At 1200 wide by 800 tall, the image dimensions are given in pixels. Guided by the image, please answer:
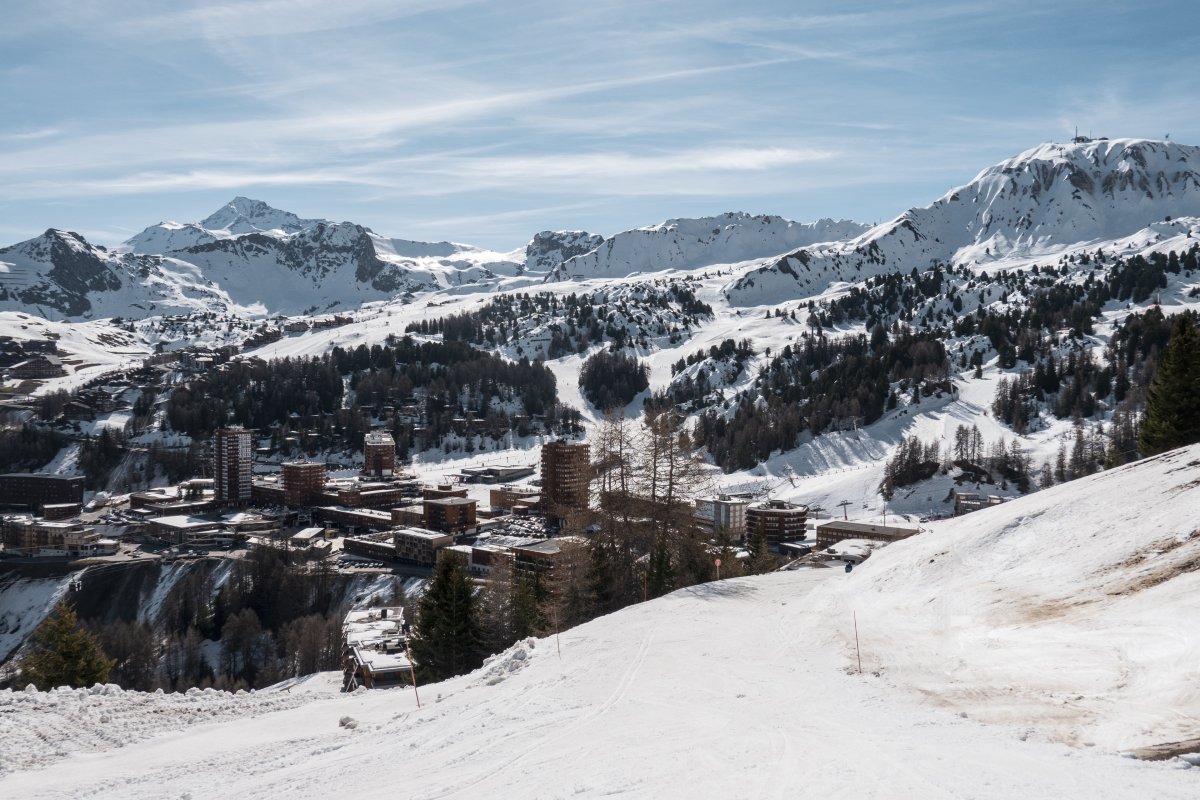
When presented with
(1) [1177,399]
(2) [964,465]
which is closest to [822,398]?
(2) [964,465]

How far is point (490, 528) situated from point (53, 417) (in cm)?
11380

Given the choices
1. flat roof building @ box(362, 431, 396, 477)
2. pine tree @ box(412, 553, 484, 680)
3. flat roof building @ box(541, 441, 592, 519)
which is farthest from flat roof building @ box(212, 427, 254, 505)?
pine tree @ box(412, 553, 484, 680)

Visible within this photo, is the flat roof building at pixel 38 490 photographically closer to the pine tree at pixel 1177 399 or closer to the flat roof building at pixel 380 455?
the flat roof building at pixel 380 455

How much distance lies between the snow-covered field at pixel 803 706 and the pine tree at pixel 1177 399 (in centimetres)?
1220

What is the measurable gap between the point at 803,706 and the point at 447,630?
1461cm

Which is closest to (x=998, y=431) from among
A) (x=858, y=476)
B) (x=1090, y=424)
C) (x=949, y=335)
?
(x=1090, y=424)

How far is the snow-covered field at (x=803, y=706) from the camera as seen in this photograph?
8281mm

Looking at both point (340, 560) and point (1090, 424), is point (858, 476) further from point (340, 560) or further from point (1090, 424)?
point (340, 560)

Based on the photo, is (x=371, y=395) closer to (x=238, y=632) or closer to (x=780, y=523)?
(x=238, y=632)

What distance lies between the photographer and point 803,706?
10.9m

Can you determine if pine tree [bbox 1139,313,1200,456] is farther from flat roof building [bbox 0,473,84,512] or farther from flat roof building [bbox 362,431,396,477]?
flat roof building [bbox 0,473,84,512]

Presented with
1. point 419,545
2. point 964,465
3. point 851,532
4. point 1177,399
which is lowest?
point 419,545

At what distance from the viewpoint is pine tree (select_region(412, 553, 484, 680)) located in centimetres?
2316

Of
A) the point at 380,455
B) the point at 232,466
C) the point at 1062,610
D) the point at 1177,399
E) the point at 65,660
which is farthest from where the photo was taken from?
the point at 380,455
